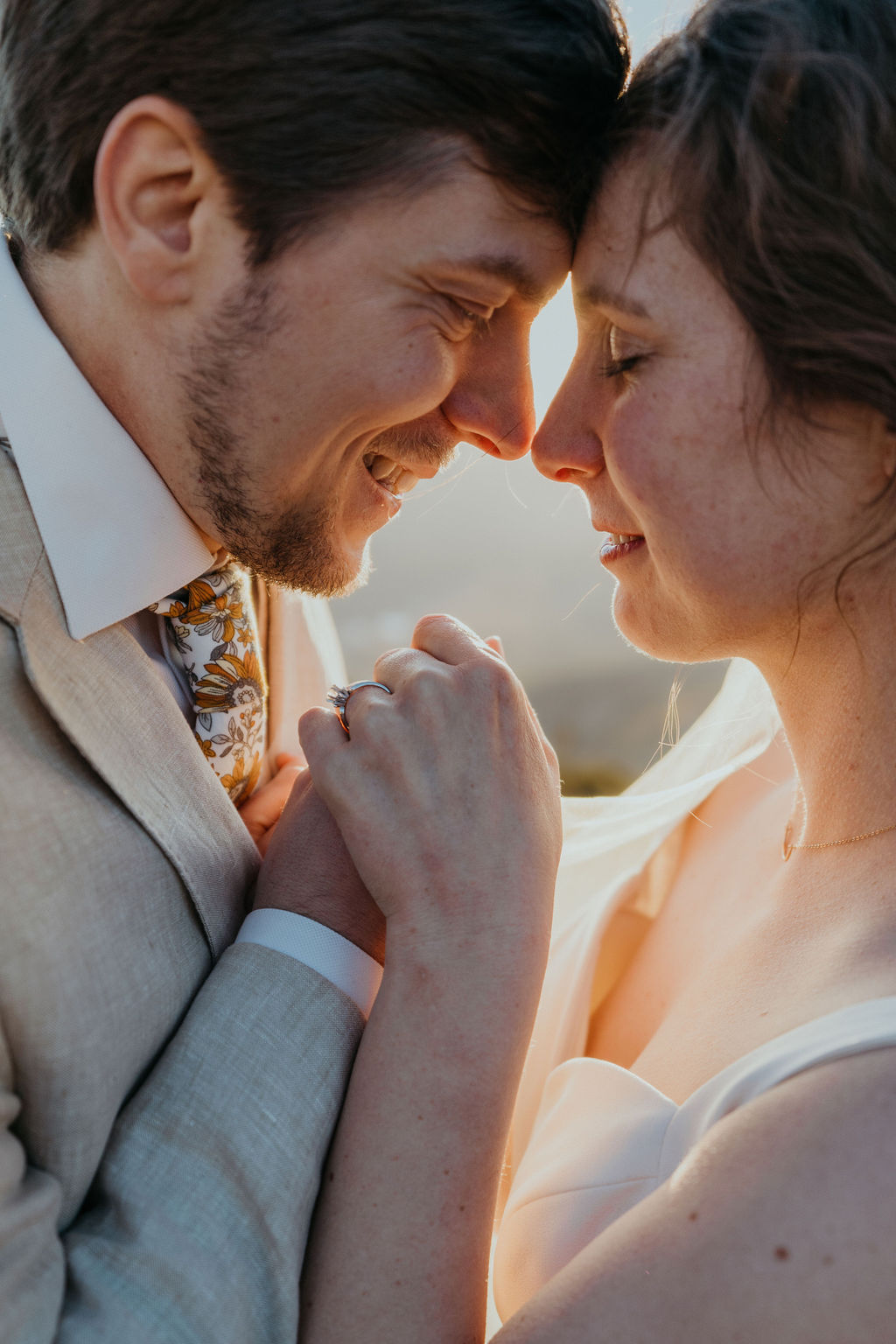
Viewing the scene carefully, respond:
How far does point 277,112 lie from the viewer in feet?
5.07

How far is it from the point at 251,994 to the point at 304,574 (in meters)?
0.85

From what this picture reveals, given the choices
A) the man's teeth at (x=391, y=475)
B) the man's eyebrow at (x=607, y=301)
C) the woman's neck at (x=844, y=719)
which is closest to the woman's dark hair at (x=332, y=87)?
the man's eyebrow at (x=607, y=301)

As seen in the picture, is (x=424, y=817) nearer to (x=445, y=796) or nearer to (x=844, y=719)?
(x=445, y=796)

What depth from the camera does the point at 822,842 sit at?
171 centimetres

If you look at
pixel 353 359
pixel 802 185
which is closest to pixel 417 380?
pixel 353 359

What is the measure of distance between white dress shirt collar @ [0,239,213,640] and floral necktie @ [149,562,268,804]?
0.06 m

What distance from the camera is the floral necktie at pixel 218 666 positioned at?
5.56 feet

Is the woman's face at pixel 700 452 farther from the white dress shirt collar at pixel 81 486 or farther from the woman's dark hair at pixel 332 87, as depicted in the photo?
the white dress shirt collar at pixel 81 486

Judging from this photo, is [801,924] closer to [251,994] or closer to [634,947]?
[634,947]

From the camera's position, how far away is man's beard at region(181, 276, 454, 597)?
5.36 ft

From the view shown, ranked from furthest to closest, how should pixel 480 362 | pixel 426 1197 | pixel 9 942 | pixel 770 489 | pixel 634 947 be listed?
pixel 634 947
pixel 480 362
pixel 770 489
pixel 426 1197
pixel 9 942

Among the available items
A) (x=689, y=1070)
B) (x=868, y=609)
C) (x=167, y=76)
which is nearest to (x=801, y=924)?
(x=689, y=1070)

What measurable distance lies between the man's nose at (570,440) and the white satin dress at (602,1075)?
891 mm

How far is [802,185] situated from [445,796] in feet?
3.22
